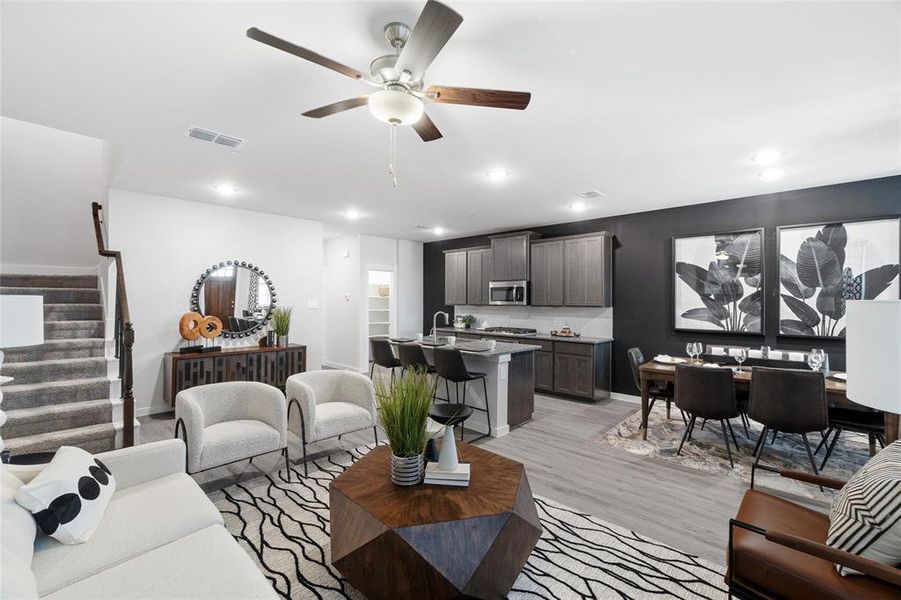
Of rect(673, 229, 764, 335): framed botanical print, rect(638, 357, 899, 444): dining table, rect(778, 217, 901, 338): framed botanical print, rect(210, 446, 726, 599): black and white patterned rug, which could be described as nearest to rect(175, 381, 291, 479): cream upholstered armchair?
rect(210, 446, 726, 599): black and white patterned rug

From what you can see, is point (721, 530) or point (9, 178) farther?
point (9, 178)

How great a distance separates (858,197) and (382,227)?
20.2ft

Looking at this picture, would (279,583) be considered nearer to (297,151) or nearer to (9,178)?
(297,151)

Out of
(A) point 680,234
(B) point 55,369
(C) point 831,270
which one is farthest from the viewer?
(A) point 680,234

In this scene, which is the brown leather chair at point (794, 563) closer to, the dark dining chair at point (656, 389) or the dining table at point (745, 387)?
the dining table at point (745, 387)

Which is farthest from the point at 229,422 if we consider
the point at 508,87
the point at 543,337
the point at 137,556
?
the point at 543,337

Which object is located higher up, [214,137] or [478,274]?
[214,137]

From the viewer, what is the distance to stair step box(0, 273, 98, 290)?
466 cm

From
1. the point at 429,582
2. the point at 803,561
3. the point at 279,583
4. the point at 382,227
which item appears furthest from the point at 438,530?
the point at 382,227

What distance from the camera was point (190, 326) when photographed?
485 centimetres

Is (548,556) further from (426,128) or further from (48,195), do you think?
(48,195)

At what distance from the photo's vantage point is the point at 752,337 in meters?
4.73

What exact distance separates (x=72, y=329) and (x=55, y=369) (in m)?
0.67

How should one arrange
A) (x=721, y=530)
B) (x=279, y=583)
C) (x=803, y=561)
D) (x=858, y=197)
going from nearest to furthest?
1. (x=803, y=561)
2. (x=279, y=583)
3. (x=721, y=530)
4. (x=858, y=197)
